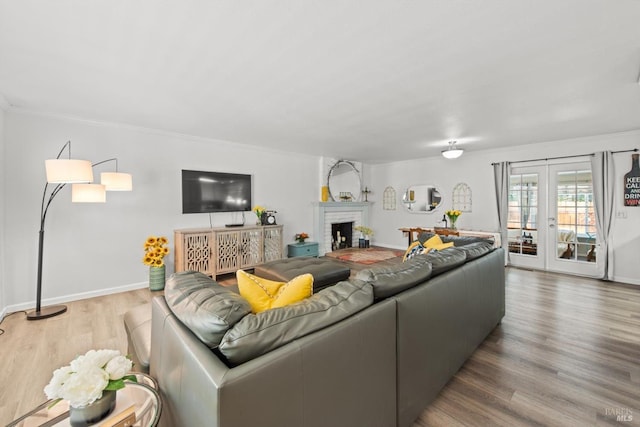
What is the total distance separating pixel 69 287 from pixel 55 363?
5.73ft

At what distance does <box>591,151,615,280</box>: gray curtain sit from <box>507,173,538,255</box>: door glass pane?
815mm

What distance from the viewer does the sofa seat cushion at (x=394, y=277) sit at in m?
A: 1.52

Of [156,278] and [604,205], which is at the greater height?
A: [604,205]

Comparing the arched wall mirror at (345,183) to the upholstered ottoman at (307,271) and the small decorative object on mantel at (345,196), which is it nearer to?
the small decorative object on mantel at (345,196)

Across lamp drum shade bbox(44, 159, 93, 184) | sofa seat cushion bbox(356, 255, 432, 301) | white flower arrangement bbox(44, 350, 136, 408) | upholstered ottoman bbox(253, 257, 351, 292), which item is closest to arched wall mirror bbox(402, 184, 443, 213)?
upholstered ottoman bbox(253, 257, 351, 292)

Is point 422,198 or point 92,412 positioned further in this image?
point 422,198

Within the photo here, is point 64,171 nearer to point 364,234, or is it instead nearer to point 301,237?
point 301,237

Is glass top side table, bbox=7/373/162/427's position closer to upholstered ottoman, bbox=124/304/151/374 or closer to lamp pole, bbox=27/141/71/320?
upholstered ottoman, bbox=124/304/151/374

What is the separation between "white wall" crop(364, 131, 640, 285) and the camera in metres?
4.24

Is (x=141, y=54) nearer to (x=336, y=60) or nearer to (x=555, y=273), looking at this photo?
(x=336, y=60)

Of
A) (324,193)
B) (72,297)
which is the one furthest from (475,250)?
(72,297)

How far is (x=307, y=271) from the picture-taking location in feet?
10.3

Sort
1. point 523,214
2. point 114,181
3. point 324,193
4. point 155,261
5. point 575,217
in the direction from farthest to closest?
point 324,193, point 523,214, point 575,217, point 155,261, point 114,181

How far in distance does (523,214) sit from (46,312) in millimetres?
7266
